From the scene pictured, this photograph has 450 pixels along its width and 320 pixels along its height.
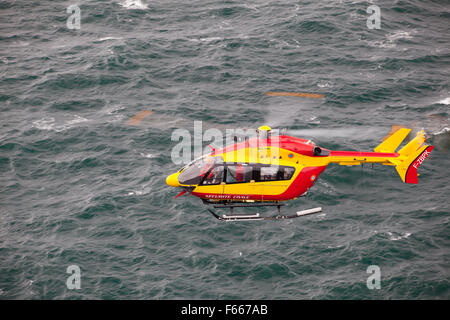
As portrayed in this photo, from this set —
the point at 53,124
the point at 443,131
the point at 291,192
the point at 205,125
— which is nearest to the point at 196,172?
the point at 291,192

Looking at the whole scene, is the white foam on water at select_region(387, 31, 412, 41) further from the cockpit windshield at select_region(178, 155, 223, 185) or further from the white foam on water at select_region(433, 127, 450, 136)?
the cockpit windshield at select_region(178, 155, 223, 185)

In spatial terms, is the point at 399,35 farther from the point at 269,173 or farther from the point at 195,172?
the point at 195,172

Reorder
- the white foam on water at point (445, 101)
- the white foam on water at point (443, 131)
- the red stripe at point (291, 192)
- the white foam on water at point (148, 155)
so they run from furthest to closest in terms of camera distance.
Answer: the white foam on water at point (445, 101) → the white foam on water at point (443, 131) → the white foam on water at point (148, 155) → the red stripe at point (291, 192)

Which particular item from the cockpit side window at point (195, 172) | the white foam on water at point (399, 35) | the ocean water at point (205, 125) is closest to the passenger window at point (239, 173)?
the cockpit side window at point (195, 172)

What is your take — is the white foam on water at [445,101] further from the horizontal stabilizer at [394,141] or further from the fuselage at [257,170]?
the fuselage at [257,170]

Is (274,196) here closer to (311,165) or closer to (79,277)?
(311,165)

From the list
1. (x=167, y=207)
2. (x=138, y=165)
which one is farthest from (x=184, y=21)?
(x=167, y=207)
